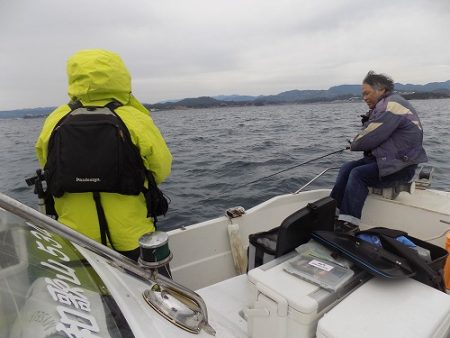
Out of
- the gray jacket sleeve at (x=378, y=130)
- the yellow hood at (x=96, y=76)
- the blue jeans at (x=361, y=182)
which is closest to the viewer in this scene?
the yellow hood at (x=96, y=76)

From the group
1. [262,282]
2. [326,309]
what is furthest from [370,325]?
[262,282]

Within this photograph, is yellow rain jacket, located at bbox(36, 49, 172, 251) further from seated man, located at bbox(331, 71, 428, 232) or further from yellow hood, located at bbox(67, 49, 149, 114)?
seated man, located at bbox(331, 71, 428, 232)


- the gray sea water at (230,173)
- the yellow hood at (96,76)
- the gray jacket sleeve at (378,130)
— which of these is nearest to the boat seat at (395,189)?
the gray jacket sleeve at (378,130)

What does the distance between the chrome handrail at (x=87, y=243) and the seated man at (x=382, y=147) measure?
206cm

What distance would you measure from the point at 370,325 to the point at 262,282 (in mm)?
424

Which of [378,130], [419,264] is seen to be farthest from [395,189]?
[419,264]

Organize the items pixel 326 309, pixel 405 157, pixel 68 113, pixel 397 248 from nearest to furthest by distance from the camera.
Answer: pixel 326 309 < pixel 397 248 < pixel 68 113 < pixel 405 157

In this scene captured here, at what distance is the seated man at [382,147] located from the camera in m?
3.05

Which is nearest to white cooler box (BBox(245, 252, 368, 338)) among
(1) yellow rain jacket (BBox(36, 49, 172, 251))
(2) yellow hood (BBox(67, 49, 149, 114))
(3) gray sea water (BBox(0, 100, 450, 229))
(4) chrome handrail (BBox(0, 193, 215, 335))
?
(4) chrome handrail (BBox(0, 193, 215, 335))

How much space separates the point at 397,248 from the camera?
1524 mm

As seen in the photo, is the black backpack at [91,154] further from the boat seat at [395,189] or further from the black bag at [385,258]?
the boat seat at [395,189]

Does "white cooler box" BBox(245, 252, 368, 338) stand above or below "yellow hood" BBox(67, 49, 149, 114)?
below

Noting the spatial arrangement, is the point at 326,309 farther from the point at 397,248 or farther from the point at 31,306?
the point at 31,306

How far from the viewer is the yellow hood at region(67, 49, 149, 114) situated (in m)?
1.56
